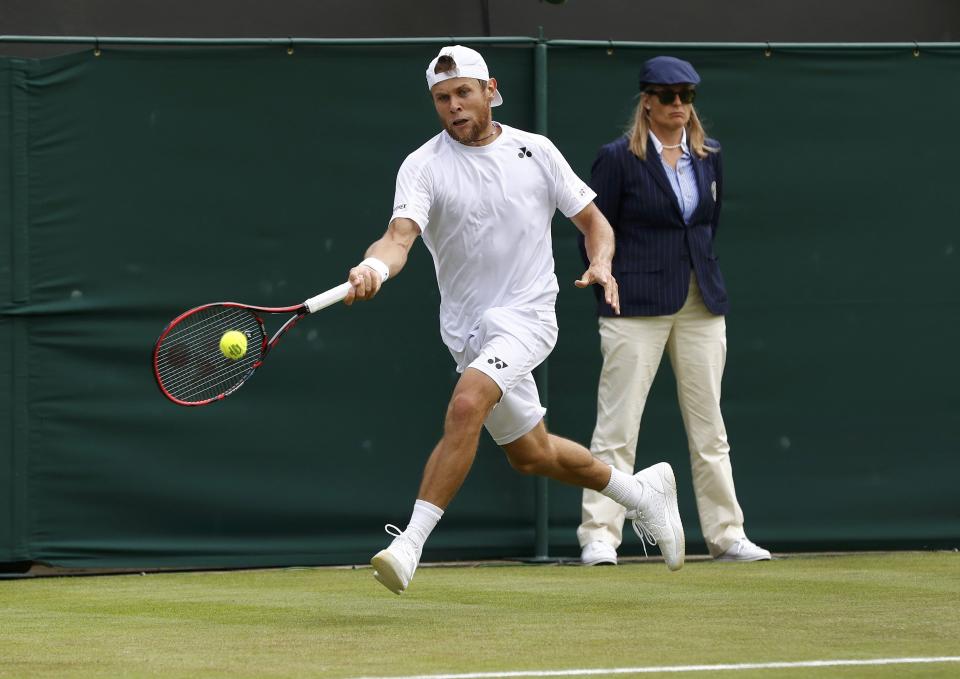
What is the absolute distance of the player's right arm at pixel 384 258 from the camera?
5.78m

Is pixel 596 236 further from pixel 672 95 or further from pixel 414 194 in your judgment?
pixel 672 95

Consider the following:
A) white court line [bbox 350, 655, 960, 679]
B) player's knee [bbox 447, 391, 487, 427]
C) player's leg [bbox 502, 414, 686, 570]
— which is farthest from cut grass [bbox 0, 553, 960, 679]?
player's knee [bbox 447, 391, 487, 427]

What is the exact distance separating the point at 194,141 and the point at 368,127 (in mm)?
757

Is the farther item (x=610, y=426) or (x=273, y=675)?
(x=610, y=426)

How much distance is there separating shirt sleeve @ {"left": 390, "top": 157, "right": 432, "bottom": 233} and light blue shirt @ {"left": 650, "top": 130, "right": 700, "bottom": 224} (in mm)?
1836

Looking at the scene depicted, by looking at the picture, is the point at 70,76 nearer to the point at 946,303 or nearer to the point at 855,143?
the point at 855,143

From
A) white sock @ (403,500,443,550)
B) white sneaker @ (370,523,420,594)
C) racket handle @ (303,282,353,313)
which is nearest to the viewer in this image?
racket handle @ (303,282,353,313)

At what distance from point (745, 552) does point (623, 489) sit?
4.58ft

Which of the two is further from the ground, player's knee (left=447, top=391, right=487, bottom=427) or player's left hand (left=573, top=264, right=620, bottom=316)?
player's left hand (left=573, top=264, right=620, bottom=316)

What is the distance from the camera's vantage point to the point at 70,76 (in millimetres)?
7898

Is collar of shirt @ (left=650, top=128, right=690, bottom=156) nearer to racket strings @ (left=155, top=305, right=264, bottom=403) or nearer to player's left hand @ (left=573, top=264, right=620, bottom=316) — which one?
player's left hand @ (left=573, top=264, right=620, bottom=316)

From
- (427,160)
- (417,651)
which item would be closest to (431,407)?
(427,160)

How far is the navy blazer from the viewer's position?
791cm

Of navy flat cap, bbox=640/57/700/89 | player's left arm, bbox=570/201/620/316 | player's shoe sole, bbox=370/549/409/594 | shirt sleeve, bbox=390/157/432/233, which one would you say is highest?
navy flat cap, bbox=640/57/700/89
